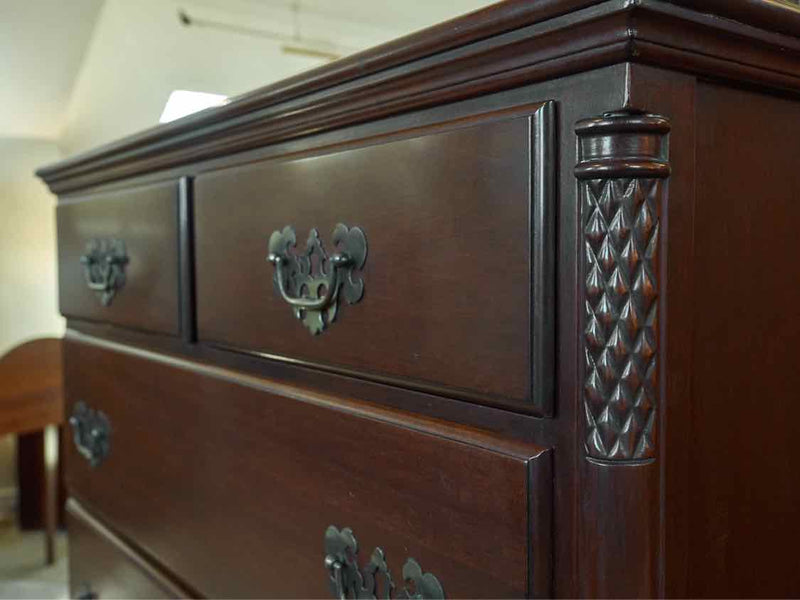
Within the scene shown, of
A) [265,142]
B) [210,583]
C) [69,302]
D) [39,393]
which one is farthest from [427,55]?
[39,393]

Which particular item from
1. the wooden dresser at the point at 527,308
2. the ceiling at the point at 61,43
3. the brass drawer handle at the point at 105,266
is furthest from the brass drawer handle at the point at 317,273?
the ceiling at the point at 61,43

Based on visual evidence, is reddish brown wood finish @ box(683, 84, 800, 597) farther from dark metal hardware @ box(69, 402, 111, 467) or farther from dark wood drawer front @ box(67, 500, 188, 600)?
dark metal hardware @ box(69, 402, 111, 467)

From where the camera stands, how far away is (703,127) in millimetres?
371

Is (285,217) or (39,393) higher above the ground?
(285,217)

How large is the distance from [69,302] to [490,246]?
0.77m

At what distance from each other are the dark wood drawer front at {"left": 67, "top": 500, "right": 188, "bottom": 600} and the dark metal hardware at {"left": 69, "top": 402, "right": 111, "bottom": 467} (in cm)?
9

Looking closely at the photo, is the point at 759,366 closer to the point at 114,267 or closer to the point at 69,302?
the point at 114,267

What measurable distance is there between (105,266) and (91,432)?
21cm

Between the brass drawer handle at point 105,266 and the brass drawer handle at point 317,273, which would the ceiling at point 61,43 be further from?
the brass drawer handle at point 317,273

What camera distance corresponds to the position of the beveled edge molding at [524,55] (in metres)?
0.33

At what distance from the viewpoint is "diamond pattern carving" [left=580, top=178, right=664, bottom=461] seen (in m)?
0.33

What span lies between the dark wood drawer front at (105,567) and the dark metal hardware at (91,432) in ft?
0.28

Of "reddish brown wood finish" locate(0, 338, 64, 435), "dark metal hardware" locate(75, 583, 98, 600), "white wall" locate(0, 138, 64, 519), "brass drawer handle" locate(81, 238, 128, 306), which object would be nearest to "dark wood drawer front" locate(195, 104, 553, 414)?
"brass drawer handle" locate(81, 238, 128, 306)

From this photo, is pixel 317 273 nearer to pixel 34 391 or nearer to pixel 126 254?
pixel 126 254
